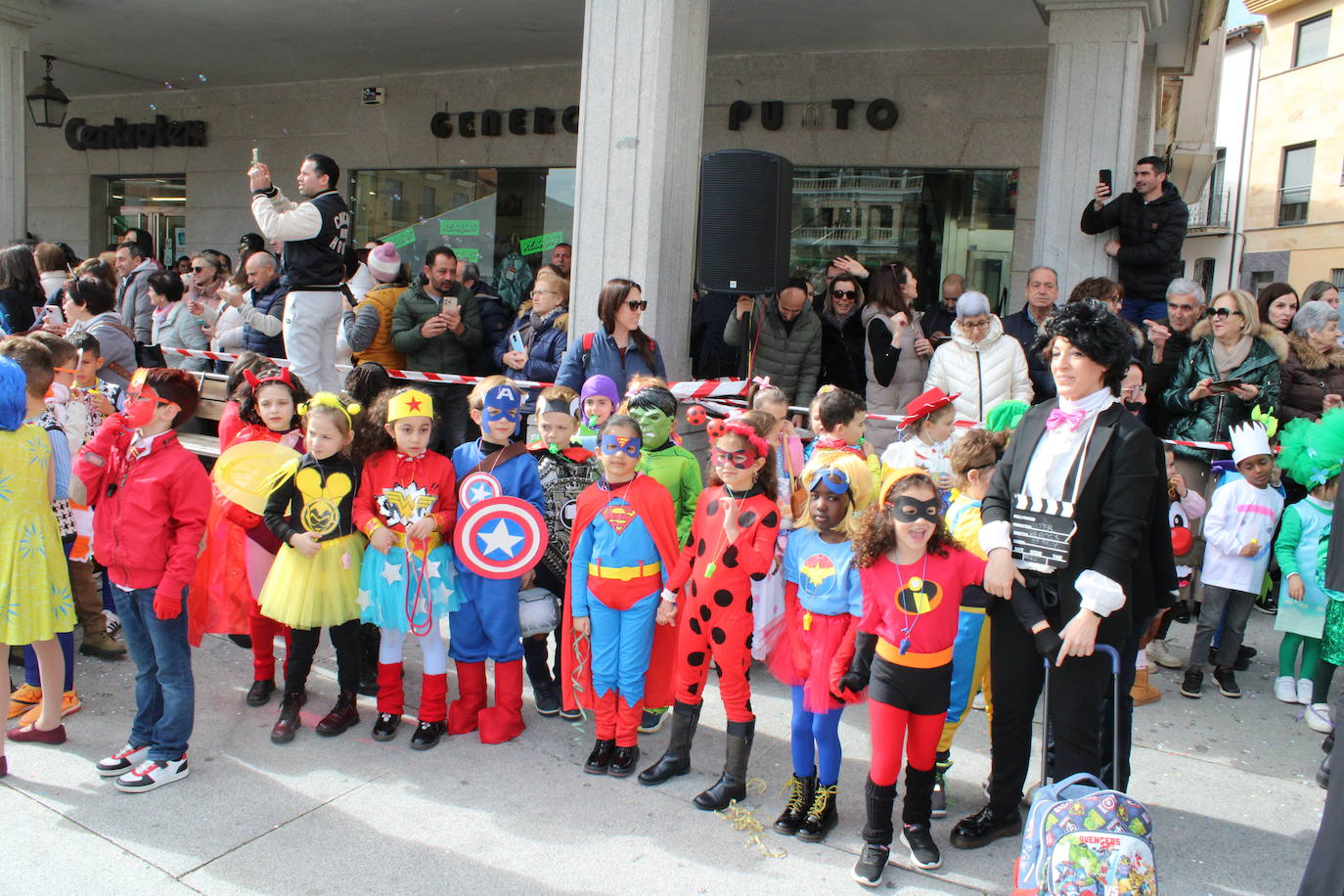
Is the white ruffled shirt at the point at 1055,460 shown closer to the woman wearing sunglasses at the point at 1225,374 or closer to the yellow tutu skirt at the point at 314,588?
the yellow tutu skirt at the point at 314,588

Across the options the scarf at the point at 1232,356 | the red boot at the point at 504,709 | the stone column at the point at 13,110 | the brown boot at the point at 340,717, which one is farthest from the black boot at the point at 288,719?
the stone column at the point at 13,110

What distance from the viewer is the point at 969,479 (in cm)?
422

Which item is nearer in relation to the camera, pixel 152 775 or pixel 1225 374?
pixel 152 775

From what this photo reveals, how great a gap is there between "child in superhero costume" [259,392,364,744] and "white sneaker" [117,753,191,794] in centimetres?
45

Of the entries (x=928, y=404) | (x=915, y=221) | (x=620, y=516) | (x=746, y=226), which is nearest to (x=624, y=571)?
(x=620, y=516)

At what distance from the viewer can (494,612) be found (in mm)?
4527

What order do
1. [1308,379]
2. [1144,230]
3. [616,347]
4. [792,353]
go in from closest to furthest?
[616,347]
[1308,379]
[792,353]
[1144,230]

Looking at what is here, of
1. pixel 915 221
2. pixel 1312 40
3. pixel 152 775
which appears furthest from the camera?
pixel 1312 40

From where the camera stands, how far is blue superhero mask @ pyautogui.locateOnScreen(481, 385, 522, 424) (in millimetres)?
4531

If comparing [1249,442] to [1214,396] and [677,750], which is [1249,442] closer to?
[1214,396]

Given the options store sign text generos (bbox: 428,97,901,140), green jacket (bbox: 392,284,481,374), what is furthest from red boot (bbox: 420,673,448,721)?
store sign text generos (bbox: 428,97,901,140)

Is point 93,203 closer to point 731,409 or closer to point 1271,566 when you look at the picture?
point 731,409

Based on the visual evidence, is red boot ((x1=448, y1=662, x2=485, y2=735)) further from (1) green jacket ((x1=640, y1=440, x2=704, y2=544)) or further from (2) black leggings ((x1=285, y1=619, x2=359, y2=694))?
(1) green jacket ((x1=640, y1=440, x2=704, y2=544))

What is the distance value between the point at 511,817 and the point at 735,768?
2.95 ft
